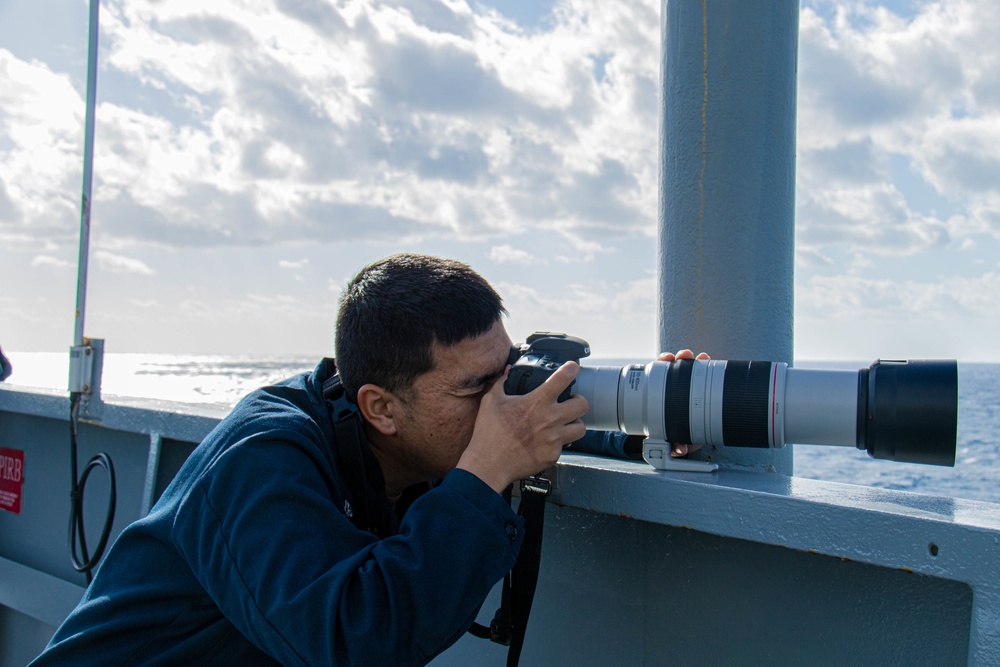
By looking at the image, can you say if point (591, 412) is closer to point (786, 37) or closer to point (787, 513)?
point (787, 513)

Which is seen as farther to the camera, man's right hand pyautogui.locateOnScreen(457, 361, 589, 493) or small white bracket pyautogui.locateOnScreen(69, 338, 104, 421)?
small white bracket pyautogui.locateOnScreen(69, 338, 104, 421)

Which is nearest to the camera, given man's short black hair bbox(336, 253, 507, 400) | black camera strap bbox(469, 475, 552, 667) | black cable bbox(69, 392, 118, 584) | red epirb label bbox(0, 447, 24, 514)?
man's short black hair bbox(336, 253, 507, 400)

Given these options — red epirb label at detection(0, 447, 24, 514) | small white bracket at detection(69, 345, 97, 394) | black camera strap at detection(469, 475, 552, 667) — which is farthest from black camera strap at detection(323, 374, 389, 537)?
red epirb label at detection(0, 447, 24, 514)

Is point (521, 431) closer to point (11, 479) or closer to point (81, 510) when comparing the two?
point (81, 510)

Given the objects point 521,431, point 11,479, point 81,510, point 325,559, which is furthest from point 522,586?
point 11,479

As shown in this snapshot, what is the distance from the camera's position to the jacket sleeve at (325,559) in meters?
1.19

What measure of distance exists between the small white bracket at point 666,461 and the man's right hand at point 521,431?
22cm

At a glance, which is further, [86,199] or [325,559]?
[86,199]

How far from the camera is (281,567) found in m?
1.21

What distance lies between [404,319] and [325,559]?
452 mm

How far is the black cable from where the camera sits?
112 inches

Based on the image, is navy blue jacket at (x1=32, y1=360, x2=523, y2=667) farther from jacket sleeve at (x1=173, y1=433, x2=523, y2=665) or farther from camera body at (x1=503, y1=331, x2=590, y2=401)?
camera body at (x1=503, y1=331, x2=590, y2=401)

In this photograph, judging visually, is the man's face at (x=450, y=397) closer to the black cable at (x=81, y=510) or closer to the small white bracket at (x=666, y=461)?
the small white bracket at (x=666, y=461)

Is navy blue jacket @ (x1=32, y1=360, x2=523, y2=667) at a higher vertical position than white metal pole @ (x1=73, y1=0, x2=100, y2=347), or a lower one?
lower
